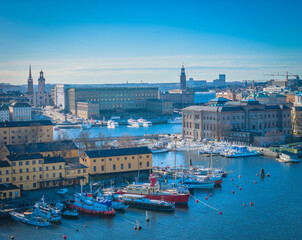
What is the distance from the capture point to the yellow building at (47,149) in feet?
84.1

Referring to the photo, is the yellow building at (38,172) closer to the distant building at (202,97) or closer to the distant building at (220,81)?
the distant building at (202,97)

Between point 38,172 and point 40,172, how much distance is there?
89 millimetres

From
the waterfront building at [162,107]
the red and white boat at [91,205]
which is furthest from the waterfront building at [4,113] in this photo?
the red and white boat at [91,205]

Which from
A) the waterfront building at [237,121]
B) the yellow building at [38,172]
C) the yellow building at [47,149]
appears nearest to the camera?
the yellow building at [38,172]

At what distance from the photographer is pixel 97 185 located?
22.2 meters

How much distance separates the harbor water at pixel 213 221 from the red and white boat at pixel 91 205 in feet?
1.08

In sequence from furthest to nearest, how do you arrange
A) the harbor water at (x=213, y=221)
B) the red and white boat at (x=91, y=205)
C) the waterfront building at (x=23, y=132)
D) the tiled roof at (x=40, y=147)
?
the waterfront building at (x=23, y=132), the tiled roof at (x=40, y=147), the red and white boat at (x=91, y=205), the harbor water at (x=213, y=221)

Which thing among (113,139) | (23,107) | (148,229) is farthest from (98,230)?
(23,107)

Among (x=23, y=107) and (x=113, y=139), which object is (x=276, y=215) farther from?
(x=23, y=107)

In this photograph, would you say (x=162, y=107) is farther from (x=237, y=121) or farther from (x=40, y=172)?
(x=40, y=172)

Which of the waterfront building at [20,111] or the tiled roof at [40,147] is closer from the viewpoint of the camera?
the tiled roof at [40,147]

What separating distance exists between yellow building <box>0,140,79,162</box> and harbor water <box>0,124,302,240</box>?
25.2 ft

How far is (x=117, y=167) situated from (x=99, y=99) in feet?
181

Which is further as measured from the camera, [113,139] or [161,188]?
[113,139]
